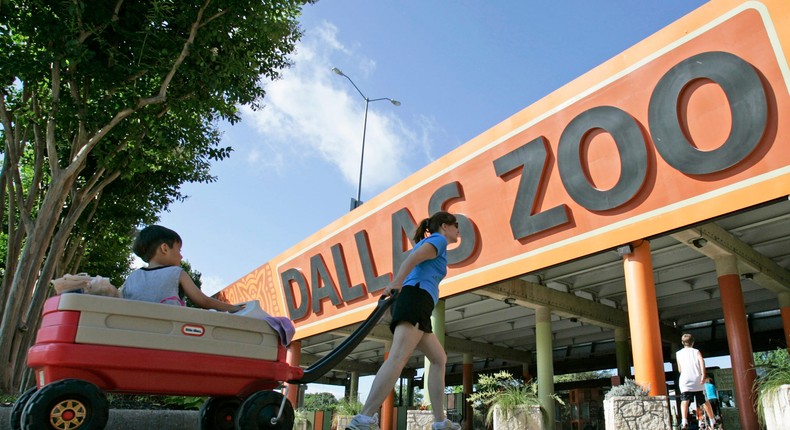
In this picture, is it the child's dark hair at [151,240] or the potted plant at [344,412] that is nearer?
the child's dark hair at [151,240]

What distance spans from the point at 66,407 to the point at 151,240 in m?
1.20

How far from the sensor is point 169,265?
12.3 feet

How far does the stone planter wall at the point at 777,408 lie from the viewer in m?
6.50

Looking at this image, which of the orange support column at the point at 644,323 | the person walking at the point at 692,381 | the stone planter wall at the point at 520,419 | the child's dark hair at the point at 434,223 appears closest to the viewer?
the child's dark hair at the point at 434,223

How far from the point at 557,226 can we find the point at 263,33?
21.9 ft

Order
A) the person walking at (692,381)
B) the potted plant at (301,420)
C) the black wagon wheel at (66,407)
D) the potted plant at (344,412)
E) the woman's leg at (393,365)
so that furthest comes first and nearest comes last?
the potted plant at (301,420), the potted plant at (344,412), the person walking at (692,381), the woman's leg at (393,365), the black wagon wheel at (66,407)

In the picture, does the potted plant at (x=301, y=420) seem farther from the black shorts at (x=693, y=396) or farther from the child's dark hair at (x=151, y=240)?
the child's dark hair at (x=151, y=240)

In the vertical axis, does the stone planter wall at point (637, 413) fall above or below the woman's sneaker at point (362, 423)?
above

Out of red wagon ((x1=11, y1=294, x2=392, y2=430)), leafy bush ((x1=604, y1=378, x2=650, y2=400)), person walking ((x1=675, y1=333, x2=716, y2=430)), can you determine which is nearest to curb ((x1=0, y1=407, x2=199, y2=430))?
red wagon ((x1=11, y1=294, x2=392, y2=430))

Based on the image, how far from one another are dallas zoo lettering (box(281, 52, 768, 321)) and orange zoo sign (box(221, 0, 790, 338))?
0.02m

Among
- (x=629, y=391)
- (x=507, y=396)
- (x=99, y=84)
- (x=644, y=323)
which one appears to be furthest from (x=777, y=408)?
(x=99, y=84)

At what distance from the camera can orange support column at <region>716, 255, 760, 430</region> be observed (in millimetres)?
9633

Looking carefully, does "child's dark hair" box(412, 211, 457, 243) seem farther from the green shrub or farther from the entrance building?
the green shrub

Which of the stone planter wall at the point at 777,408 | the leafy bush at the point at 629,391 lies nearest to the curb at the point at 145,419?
the leafy bush at the point at 629,391
